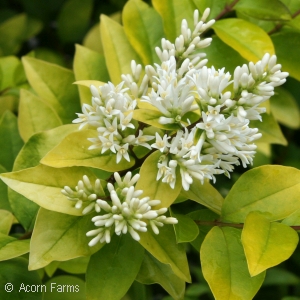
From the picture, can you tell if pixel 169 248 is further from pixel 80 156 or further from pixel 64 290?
pixel 64 290

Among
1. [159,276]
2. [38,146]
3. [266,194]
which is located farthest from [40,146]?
[266,194]

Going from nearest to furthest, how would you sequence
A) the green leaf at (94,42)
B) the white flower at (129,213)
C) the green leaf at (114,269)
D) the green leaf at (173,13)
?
1. the white flower at (129,213)
2. the green leaf at (114,269)
3. the green leaf at (173,13)
4. the green leaf at (94,42)

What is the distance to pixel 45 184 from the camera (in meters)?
0.84

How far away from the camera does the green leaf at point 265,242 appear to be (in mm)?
770

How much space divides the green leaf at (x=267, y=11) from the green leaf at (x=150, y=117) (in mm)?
465

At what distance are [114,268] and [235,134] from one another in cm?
37

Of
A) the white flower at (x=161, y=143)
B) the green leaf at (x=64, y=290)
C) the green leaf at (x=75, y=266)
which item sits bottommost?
the green leaf at (x=64, y=290)

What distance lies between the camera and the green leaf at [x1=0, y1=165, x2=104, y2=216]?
81 cm

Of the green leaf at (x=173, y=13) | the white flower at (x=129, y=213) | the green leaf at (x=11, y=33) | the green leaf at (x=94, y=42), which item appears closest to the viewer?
the white flower at (x=129, y=213)

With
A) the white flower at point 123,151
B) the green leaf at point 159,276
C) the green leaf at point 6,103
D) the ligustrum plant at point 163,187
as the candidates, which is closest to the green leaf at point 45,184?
the ligustrum plant at point 163,187

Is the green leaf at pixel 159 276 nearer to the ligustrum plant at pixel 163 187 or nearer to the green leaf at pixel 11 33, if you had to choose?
the ligustrum plant at pixel 163 187

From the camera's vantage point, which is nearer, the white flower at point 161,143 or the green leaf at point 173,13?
the white flower at point 161,143

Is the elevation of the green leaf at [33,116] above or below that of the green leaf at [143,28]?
below

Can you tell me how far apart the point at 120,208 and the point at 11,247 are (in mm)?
271
